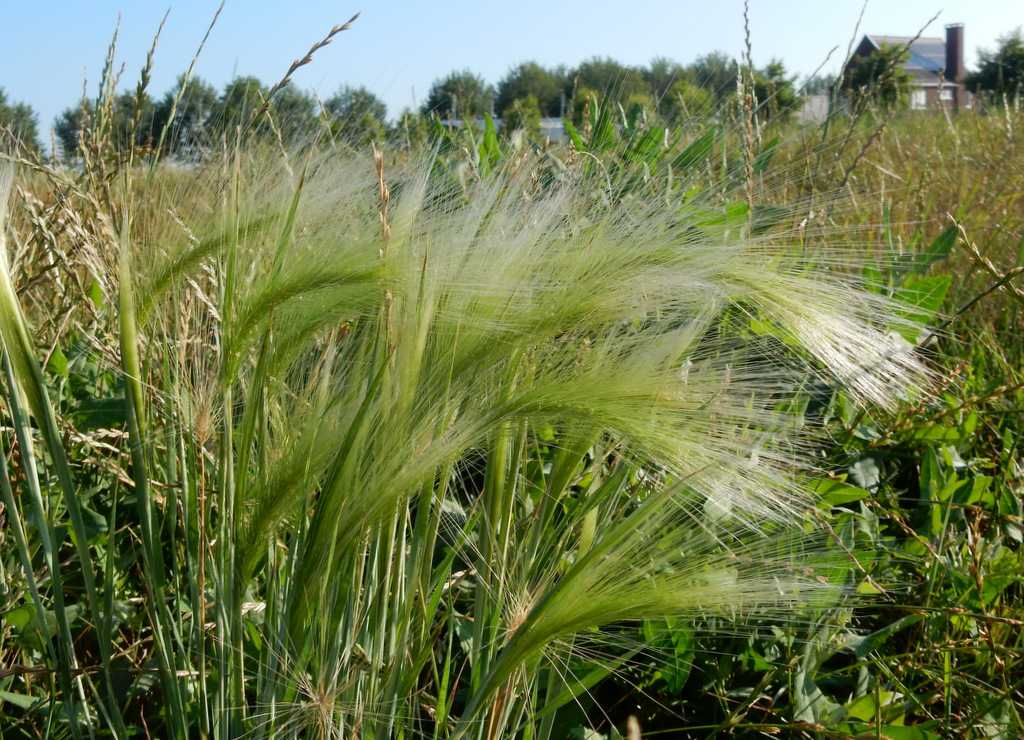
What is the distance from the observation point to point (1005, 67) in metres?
12.7

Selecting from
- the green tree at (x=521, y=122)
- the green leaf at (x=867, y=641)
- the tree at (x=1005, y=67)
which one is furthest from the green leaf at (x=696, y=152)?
the tree at (x=1005, y=67)

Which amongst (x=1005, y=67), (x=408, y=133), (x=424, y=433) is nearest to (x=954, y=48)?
(x=1005, y=67)

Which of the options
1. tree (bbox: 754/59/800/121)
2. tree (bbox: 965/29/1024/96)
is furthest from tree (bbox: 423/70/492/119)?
tree (bbox: 965/29/1024/96)

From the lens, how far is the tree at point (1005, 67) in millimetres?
→ 11628

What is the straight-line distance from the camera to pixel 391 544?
0.82m

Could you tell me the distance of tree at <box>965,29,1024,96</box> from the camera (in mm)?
11628

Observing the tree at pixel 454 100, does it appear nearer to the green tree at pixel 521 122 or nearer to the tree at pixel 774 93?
the green tree at pixel 521 122

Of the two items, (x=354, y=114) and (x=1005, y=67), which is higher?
(x=1005, y=67)

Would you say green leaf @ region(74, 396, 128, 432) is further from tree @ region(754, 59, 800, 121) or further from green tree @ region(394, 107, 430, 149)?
tree @ region(754, 59, 800, 121)

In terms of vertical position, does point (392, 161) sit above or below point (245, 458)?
above

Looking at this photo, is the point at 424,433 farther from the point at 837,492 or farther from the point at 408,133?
the point at 408,133

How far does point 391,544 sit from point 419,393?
18 centimetres

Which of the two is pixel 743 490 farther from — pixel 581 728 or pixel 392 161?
pixel 392 161

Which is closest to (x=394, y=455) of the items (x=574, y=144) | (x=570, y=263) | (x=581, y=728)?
(x=570, y=263)
